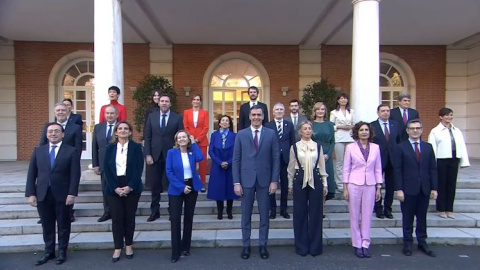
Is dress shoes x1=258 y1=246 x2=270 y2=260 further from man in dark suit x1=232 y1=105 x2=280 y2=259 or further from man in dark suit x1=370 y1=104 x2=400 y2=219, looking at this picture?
man in dark suit x1=370 y1=104 x2=400 y2=219

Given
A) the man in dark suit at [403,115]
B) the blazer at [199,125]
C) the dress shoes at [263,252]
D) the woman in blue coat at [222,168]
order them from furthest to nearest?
the blazer at [199,125] → the man in dark suit at [403,115] → the woman in blue coat at [222,168] → the dress shoes at [263,252]

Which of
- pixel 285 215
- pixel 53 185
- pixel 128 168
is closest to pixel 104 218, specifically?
pixel 53 185

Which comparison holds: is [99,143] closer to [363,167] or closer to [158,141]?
[158,141]

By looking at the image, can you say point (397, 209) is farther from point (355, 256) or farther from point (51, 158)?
point (51, 158)

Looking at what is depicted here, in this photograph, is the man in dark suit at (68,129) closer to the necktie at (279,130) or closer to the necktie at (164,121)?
the necktie at (164,121)

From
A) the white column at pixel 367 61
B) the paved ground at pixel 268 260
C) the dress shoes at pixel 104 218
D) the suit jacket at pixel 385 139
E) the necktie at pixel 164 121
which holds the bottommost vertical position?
the paved ground at pixel 268 260

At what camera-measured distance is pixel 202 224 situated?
5512 millimetres

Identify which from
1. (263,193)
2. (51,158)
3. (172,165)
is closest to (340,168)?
(263,193)

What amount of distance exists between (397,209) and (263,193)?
3.04 meters

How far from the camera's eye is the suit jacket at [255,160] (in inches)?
176

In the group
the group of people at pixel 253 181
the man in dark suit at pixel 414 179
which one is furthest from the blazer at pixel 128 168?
the man in dark suit at pixel 414 179

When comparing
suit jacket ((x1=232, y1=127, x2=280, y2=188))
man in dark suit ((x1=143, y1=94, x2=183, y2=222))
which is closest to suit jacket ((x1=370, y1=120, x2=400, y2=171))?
suit jacket ((x1=232, y1=127, x2=280, y2=188))

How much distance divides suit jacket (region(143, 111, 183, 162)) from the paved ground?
1.54 metres

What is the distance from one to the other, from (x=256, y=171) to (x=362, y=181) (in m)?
1.40
